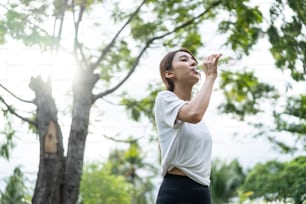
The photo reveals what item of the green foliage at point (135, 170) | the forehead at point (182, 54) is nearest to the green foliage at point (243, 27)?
the forehead at point (182, 54)

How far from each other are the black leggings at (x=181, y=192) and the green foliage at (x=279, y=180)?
4.31m

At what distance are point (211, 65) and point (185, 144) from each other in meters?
0.24

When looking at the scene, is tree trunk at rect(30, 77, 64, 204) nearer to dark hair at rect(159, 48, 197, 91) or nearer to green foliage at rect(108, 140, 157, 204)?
dark hair at rect(159, 48, 197, 91)

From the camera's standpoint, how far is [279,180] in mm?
10352

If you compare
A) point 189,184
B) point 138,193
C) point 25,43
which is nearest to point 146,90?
point 25,43

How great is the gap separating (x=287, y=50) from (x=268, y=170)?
7.63m

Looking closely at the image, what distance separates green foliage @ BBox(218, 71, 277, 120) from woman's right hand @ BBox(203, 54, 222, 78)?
17.8ft

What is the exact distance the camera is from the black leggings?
1695 mm

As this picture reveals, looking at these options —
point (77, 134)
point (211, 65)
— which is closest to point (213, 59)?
point (211, 65)

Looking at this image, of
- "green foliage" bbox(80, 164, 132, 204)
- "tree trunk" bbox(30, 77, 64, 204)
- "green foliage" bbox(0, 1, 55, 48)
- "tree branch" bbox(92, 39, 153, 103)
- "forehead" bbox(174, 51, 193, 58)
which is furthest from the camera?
"green foliage" bbox(80, 164, 132, 204)

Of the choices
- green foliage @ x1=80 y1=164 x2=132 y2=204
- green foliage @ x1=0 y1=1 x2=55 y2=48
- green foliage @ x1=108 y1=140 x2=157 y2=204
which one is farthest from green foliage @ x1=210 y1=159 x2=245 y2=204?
green foliage @ x1=0 y1=1 x2=55 y2=48

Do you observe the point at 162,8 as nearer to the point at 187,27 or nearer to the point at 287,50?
the point at 187,27

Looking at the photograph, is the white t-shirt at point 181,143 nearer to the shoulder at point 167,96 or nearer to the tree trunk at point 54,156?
the shoulder at point 167,96

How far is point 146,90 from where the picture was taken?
7.50m
